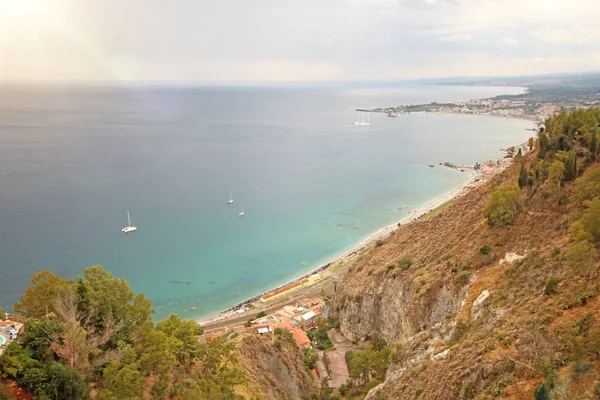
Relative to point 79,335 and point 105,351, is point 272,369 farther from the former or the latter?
point 79,335

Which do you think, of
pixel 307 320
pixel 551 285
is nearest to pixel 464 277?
pixel 551 285

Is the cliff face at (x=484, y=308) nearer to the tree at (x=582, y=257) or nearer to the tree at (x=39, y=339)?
the tree at (x=582, y=257)

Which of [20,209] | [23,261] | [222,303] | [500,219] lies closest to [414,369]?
[500,219]

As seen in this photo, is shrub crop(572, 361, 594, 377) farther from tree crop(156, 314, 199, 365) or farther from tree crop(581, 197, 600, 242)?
tree crop(156, 314, 199, 365)

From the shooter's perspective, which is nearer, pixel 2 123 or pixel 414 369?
pixel 414 369

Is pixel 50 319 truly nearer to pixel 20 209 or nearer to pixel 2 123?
pixel 20 209

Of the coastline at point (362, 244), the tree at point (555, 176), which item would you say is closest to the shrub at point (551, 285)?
the tree at point (555, 176)
